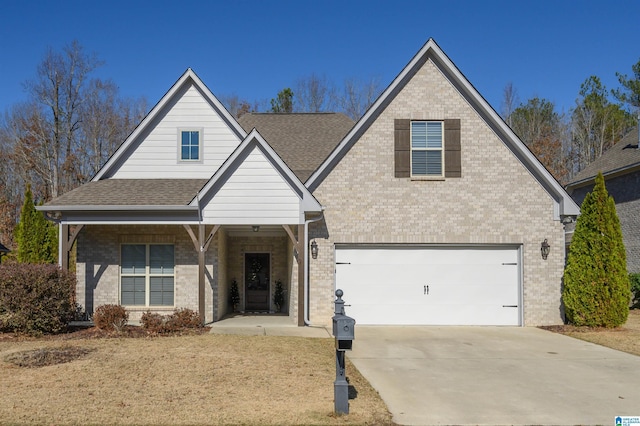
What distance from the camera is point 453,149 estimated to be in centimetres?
1504

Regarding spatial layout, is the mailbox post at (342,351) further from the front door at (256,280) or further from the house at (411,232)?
the front door at (256,280)

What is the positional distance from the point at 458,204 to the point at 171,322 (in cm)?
832

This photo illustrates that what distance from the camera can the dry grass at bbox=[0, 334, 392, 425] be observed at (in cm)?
671

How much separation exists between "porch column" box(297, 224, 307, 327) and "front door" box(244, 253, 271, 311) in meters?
3.80

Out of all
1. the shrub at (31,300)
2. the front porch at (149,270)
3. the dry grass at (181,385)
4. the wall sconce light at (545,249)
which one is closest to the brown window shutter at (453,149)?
the wall sconce light at (545,249)

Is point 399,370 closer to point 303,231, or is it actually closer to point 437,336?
point 437,336

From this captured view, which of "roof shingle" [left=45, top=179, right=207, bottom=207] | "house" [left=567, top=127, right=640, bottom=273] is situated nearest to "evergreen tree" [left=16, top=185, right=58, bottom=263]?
"roof shingle" [left=45, top=179, right=207, bottom=207]

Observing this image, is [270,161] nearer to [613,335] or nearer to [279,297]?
[279,297]

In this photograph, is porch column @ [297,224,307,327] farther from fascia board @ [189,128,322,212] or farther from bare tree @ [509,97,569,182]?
bare tree @ [509,97,569,182]

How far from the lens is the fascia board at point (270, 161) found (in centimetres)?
1389

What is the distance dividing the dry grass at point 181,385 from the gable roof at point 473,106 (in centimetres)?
563

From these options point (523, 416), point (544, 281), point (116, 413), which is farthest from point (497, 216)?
point (116, 413)

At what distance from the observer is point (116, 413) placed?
267 inches

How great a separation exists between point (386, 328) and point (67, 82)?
1279 inches
